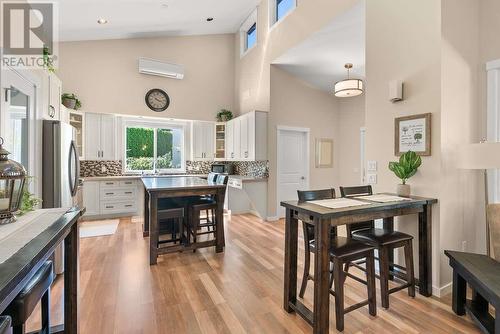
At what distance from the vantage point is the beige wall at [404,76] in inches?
96.3

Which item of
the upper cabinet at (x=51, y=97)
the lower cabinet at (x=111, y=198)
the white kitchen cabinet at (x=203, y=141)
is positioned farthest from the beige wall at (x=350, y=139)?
the upper cabinet at (x=51, y=97)

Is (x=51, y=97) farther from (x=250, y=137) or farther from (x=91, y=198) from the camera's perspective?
(x=250, y=137)

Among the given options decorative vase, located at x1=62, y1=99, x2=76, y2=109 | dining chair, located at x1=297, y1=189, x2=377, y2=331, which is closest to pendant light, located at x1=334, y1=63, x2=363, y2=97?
dining chair, located at x1=297, y1=189, x2=377, y2=331

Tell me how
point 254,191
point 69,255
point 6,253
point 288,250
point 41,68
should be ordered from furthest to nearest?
point 254,191 → point 41,68 → point 288,250 → point 69,255 → point 6,253

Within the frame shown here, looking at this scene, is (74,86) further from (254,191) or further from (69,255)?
(69,255)

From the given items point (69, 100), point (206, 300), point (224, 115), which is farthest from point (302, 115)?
point (69, 100)

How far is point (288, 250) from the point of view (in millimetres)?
→ 2135

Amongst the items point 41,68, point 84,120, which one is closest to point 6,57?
point 41,68

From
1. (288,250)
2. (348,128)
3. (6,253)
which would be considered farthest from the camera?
(348,128)

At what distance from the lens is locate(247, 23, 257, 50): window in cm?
613

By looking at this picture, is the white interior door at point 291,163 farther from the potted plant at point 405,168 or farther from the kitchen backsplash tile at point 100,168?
the kitchen backsplash tile at point 100,168

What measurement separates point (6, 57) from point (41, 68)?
0.73 meters

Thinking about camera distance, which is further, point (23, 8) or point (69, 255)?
point (23, 8)

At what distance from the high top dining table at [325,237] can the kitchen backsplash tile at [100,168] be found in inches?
200
